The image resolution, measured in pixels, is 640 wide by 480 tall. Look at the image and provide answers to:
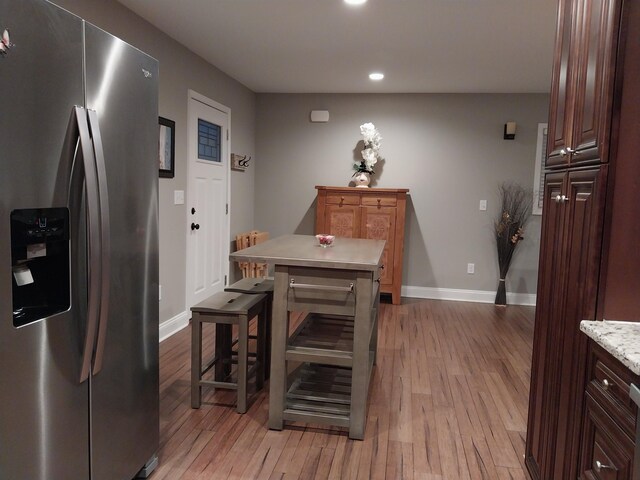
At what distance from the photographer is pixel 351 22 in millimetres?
3234

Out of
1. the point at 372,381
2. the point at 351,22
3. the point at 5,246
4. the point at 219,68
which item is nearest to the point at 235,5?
the point at 351,22

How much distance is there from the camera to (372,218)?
5.22 m

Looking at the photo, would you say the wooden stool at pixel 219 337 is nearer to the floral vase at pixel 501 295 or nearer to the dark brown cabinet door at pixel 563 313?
the dark brown cabinet door at pixel 563 313

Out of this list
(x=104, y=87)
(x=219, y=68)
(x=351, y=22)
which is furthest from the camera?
(x=219, y=68)

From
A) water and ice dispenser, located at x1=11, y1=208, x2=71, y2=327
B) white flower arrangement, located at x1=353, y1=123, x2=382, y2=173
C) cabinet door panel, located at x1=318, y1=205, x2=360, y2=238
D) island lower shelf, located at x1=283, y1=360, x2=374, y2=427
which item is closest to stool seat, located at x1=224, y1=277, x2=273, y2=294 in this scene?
island lower shelf, located at x1=283, y1=360, x2=374, y2=427

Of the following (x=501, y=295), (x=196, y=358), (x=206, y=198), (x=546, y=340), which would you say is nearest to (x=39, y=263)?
(x=196, y=358)

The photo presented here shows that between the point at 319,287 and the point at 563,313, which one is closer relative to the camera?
the point at 563,313

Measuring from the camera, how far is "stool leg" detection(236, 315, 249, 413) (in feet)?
8.52

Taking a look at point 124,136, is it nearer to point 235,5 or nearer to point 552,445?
point 235,5

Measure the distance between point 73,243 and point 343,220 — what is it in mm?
3973

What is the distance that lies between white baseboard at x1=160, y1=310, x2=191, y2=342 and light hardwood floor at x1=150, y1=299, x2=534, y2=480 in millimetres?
113

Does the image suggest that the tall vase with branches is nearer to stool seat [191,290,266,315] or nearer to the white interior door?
the white interior door

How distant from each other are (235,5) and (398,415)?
2681 millimetres

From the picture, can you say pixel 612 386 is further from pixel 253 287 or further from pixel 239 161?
pixel 239 161
